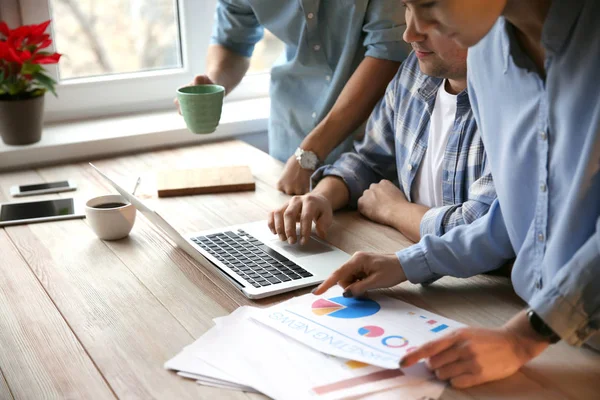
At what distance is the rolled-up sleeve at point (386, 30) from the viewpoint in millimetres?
1882

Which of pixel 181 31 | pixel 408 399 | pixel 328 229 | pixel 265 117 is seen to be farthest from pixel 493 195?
pixel 181 31

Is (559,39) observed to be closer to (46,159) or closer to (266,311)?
(266,311)

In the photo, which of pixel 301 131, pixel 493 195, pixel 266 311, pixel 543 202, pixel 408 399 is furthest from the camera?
pixel 301 131

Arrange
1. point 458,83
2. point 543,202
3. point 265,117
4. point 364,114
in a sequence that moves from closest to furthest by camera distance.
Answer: point 543,202 → point 458,83 → point 364,114 → point 265,117

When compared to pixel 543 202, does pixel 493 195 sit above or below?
below

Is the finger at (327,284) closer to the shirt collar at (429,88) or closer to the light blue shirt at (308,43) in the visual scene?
the shirt collar at (429,88)

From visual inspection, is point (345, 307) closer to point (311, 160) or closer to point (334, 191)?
point (334, 191)

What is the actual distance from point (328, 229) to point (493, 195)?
397mm

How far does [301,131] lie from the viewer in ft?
7.34

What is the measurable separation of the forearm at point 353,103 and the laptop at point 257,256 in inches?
14.1

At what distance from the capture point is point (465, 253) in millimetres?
1344

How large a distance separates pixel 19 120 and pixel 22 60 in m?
0.18

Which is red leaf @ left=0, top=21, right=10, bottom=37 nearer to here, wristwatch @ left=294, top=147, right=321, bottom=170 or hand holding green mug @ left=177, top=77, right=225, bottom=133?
hand holding green mug @ left=177, top=77, right=225, bottom=133

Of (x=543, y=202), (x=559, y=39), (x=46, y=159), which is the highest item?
(x=559, y=39)
